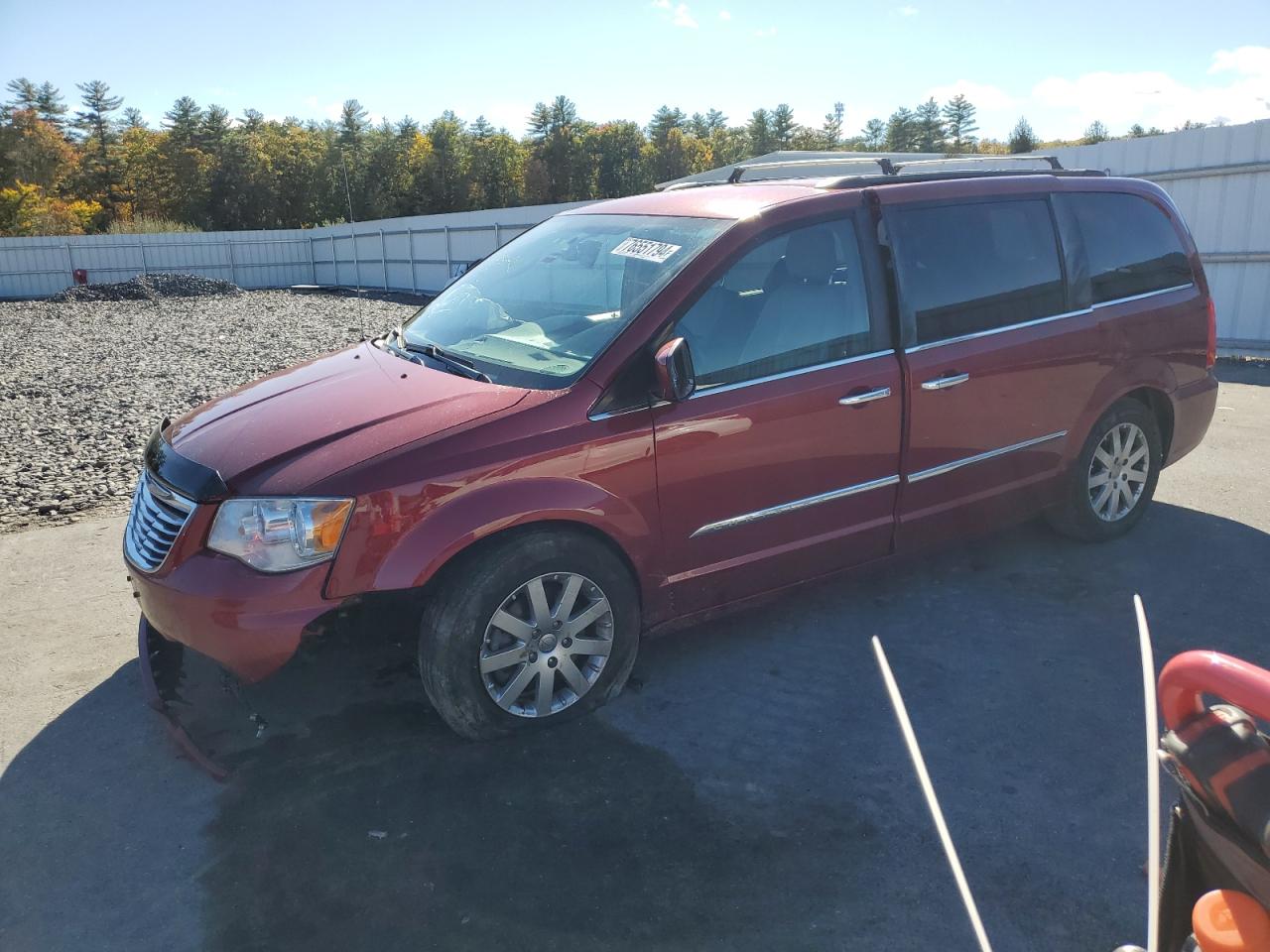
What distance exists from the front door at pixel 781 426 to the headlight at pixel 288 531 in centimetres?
119

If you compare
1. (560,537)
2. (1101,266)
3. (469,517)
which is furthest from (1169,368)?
(469,517)

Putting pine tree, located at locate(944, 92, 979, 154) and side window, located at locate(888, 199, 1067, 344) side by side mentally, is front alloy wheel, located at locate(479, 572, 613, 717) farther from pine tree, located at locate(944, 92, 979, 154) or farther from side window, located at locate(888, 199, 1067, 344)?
pine tree, located at locate(944, 92, 979, 154)

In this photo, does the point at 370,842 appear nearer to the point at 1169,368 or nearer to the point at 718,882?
the point at 718,882

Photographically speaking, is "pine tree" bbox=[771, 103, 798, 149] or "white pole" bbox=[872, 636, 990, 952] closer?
"white pole" bbox=[872, 636, 990, 952]

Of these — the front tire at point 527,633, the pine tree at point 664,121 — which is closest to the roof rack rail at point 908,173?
the front tire at point 527,633

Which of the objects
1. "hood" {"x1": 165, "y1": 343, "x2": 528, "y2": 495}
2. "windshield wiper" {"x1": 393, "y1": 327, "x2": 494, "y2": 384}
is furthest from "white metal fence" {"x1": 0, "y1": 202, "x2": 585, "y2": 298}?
"hood" {"x1": 165, "y1": 343, "x2": 528, "y2": 495}

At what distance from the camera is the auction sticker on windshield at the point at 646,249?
394 cm

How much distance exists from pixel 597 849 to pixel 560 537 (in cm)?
106

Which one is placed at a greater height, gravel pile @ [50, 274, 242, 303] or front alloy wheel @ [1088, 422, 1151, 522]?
gravel pile @ [50, 274, 242, 303]

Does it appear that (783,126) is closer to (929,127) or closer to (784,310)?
(929,127)

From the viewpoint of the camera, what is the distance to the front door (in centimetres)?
371

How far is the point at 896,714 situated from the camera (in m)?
3.67

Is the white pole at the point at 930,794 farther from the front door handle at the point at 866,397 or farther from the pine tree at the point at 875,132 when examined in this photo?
the pine tree at the point at 875,132

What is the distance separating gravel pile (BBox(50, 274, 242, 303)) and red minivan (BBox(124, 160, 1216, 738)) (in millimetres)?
27208
